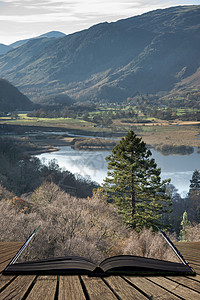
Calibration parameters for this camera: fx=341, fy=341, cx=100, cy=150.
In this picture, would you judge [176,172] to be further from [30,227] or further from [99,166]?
[30,227]

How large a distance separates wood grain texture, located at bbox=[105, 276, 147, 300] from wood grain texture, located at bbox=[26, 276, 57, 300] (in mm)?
516

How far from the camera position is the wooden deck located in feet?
9.38

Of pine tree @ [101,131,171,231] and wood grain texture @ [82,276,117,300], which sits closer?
wood grain texture @ [82,276,117,300]

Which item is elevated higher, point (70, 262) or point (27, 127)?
point (70, 262)

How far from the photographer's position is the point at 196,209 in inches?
2749

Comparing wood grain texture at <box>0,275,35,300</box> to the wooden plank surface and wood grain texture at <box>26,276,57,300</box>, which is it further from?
the wooden plank surface

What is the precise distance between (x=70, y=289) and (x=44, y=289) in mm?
230

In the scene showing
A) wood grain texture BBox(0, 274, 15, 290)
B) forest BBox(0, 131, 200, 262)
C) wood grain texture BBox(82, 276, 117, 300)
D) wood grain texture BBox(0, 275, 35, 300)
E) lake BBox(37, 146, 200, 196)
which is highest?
wood grain texture BBox(82, 276, 117, 300)

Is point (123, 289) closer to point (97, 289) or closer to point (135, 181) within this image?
point (97, 289)

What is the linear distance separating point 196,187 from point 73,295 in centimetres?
8976

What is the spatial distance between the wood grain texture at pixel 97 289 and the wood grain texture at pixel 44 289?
11.7 inches

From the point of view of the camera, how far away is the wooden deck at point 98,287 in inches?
113

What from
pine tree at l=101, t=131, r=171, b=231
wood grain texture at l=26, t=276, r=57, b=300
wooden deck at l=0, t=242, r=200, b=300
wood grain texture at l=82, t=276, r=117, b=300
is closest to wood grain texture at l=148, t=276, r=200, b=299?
wooden deck at l=0, t=242, r=200, b=300

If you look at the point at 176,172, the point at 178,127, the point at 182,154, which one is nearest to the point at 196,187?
the point at 176,172
